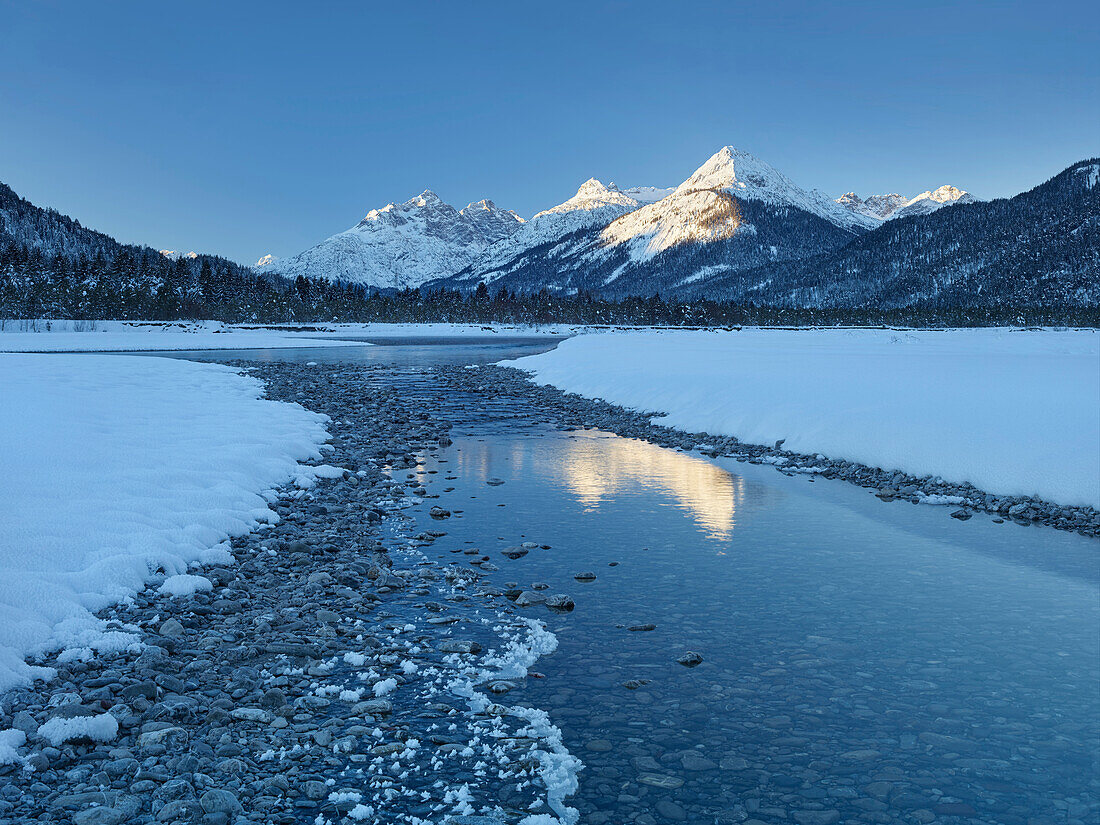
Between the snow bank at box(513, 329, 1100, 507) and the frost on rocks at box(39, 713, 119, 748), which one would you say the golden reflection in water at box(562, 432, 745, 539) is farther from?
the frost on rocks at box(39, 713, 119, 748)

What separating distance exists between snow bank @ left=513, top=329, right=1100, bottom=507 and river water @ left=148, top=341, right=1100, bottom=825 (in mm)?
3017

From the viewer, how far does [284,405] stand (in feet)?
95.3

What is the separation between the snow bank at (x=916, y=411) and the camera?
16594 millimetres

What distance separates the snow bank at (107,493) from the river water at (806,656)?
14.0 ft

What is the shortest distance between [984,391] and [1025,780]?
2058 centimetres

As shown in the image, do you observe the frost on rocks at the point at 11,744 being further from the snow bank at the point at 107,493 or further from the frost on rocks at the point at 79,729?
the snow bank at the point at 107,493

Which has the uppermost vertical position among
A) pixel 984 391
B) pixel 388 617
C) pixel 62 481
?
pixel 984 391

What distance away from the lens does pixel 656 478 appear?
61.3ft

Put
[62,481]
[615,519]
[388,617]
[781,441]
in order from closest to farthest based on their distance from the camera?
[388,617] < [62,481] < [615,519] < [781,441]

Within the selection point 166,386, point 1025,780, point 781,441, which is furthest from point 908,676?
point 166,386

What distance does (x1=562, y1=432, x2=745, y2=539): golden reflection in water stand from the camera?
50.3ft

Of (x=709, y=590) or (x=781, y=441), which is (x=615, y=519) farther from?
(x=781, y=441)

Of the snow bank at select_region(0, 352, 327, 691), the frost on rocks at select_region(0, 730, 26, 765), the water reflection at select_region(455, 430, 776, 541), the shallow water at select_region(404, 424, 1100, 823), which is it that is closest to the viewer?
the frost on rocks at select_region(0, 730, 26, 765)

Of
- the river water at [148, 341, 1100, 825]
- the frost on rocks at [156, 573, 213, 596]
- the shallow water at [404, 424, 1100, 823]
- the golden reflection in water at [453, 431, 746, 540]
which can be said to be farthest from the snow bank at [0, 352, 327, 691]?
the golden reflection in water at [453, 431, 746, 540]
